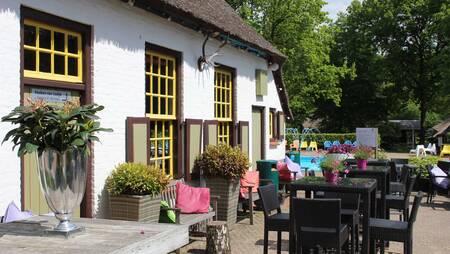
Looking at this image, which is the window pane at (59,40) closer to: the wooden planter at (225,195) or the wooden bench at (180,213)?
the wooden bench at (180,213)

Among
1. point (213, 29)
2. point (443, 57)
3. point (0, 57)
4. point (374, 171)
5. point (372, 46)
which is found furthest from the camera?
point (372, 46)

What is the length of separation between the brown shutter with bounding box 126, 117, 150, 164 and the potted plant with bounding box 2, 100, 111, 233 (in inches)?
167

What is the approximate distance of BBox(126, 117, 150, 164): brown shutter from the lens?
7285 millimetres

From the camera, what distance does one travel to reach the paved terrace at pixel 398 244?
7496 millimetres

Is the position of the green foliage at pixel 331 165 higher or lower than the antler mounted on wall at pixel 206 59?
lower

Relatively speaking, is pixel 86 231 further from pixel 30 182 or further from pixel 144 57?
pixel 144 57

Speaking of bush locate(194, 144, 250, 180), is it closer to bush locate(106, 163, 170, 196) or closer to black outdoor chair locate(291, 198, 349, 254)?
bush locate(106, 163, 170, 196)

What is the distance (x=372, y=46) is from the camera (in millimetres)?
42750

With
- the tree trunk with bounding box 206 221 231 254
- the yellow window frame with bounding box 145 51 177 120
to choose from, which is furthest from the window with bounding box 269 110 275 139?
the tree trunk with bounding box 206 221 231 254

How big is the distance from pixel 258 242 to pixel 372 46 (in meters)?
37.6

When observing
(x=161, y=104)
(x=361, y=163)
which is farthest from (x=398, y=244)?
(x=161, y=104)

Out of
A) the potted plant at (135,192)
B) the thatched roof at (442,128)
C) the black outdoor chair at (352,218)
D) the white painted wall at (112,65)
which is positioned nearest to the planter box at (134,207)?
the potted plant at (135,192)

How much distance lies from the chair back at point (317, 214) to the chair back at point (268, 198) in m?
1.04

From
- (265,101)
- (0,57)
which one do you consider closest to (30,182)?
(0,57)
